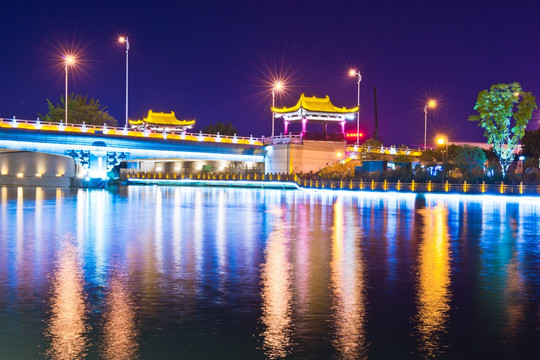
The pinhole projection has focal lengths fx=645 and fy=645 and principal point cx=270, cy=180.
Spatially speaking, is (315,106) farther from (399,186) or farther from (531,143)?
(399,186)

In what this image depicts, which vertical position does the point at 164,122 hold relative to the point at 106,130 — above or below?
above

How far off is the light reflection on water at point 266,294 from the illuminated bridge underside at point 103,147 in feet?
158

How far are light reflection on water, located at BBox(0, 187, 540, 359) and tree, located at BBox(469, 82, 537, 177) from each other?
4081 cm

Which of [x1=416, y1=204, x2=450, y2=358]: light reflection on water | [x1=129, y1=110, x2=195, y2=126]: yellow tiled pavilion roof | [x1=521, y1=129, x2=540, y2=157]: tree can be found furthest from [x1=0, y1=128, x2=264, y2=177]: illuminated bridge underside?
[x1=416, y1=204, x2=450, y2=358]: light reflection on water

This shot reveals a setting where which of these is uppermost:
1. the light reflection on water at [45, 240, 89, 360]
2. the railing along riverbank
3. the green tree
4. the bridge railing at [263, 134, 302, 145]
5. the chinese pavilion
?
the chinese pavilion

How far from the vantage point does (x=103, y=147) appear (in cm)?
6888

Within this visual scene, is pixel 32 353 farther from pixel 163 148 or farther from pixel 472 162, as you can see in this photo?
pixel 163 148

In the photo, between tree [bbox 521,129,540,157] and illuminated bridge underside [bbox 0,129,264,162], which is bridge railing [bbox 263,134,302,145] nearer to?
illuminated bridge underside [bbox 0,129,264,162]

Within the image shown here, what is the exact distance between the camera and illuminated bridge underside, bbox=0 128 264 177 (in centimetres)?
6328

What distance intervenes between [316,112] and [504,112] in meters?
33.0

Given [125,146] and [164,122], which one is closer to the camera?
[125,146]

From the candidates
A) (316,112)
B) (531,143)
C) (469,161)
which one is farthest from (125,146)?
(531,143)

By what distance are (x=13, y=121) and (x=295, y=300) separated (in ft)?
194

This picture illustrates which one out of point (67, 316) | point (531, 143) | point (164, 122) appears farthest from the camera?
point (164, 122)
